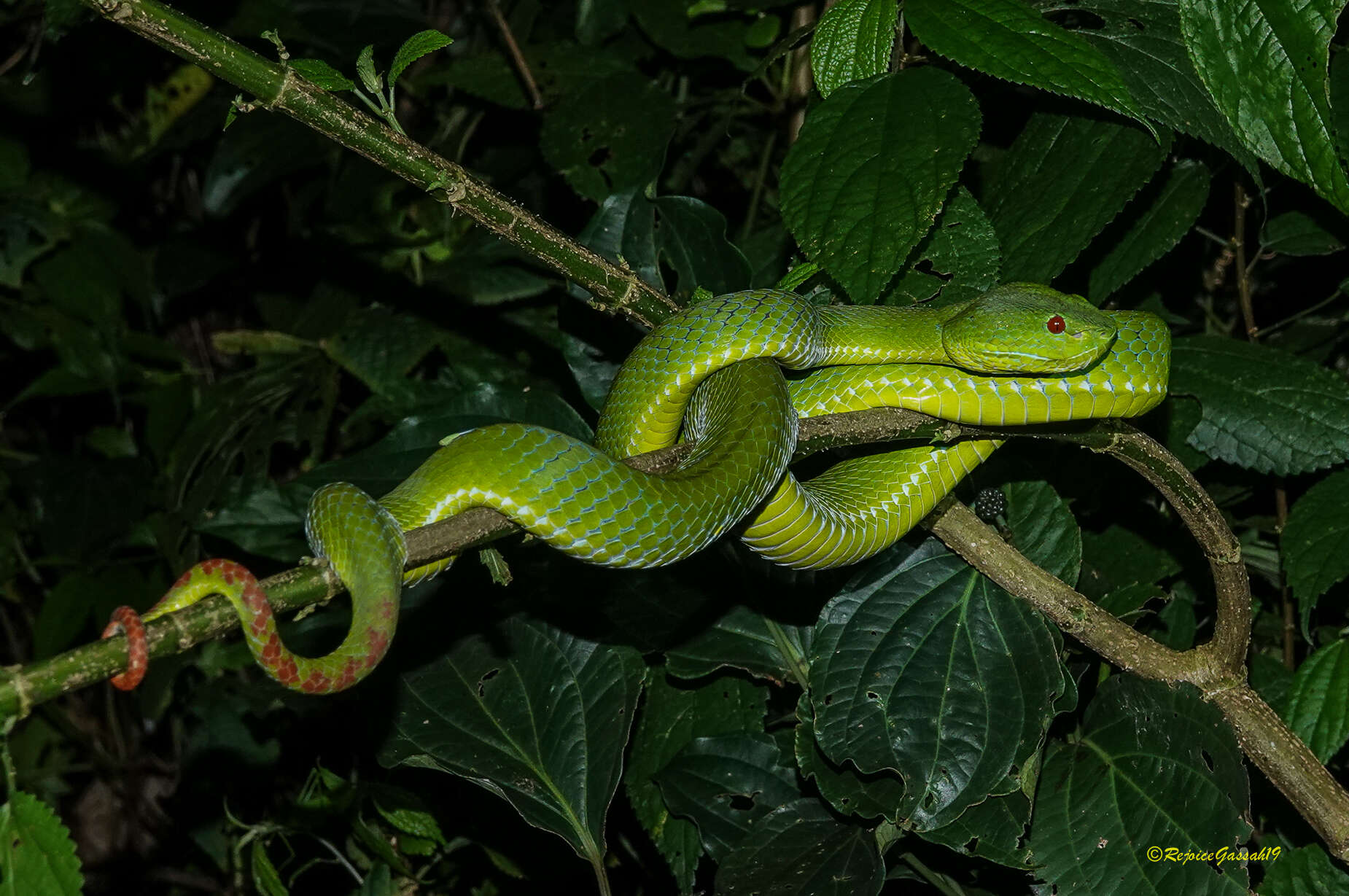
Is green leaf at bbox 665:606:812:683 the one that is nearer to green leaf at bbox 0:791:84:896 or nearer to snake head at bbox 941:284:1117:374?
snake head at bbox 941:284:1117:374

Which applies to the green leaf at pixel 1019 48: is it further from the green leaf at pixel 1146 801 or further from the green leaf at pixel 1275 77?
the green leaf at pixel 1146 801

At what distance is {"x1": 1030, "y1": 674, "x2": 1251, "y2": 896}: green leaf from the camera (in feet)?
7.14

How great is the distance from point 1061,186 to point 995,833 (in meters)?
1.46

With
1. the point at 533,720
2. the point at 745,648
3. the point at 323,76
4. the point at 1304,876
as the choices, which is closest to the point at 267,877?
the point at 533,720

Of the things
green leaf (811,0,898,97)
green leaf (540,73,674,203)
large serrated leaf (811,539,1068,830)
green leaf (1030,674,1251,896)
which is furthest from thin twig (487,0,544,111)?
green leaf (1030,674,1251,896)

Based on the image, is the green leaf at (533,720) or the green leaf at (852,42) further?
the green leaf at (533,720)

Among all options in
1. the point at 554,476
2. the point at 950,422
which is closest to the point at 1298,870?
the point at 950,422

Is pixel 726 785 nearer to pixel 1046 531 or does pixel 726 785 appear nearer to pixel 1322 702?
pixel 1046 531

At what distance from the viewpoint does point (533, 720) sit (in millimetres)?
2611

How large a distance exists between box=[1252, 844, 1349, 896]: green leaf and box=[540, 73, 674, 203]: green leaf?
2.53m

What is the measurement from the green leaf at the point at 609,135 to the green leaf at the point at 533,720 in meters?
1.54

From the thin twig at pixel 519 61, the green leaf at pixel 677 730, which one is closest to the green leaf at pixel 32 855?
the green leaf at pixel 677 730

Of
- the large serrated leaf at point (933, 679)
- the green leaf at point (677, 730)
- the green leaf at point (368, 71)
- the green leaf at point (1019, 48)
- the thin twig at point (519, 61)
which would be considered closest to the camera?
the green leaf at point (368, 71)

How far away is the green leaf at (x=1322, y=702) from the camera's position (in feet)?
8.06
